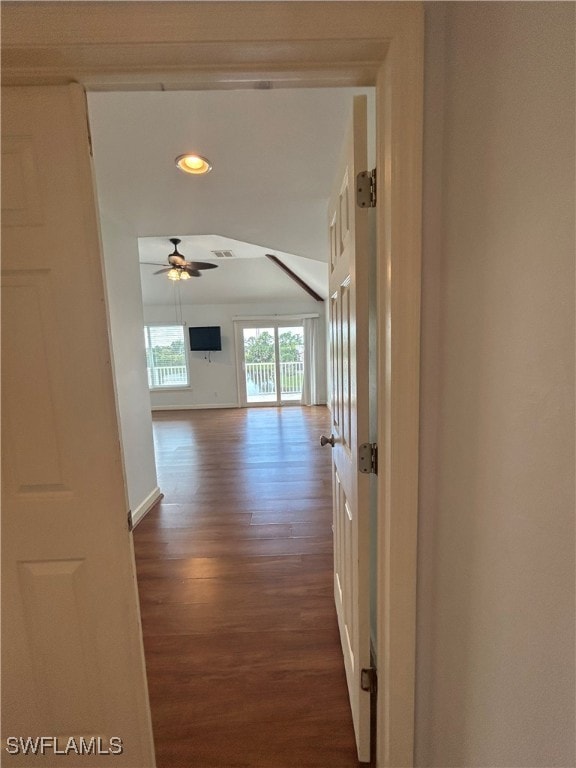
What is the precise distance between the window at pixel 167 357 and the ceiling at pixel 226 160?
5212mm

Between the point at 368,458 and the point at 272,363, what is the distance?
6981mm

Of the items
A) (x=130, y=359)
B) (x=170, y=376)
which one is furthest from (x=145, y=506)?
(x=170, y=376)

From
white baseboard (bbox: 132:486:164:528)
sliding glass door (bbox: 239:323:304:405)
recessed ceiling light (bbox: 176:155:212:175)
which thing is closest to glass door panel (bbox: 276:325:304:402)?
sliding glass door (bbox: 239:323:304:405)

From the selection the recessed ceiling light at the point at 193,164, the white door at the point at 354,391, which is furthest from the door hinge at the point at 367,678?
the recessed ceiling light at the point at 193,164

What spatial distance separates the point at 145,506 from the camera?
114 inches

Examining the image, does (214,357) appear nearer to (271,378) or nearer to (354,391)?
(271,378)

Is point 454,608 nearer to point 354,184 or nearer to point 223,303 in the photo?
point 354,184

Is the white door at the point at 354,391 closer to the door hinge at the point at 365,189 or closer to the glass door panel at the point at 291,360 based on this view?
the door hinge at the point at 365,189

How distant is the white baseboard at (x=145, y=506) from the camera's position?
2.72 meters

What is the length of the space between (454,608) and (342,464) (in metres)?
0.58

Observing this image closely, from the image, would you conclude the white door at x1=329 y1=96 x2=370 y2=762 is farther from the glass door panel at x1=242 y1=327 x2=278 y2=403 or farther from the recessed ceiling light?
the glass door panel at x1=242 y1=327 x2=278 y2=403

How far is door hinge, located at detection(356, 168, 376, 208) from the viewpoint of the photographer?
87cm

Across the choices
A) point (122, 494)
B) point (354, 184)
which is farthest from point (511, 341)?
point (122, 494)

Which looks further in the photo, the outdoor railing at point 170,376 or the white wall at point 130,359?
the outdoor railing at point 170,376
